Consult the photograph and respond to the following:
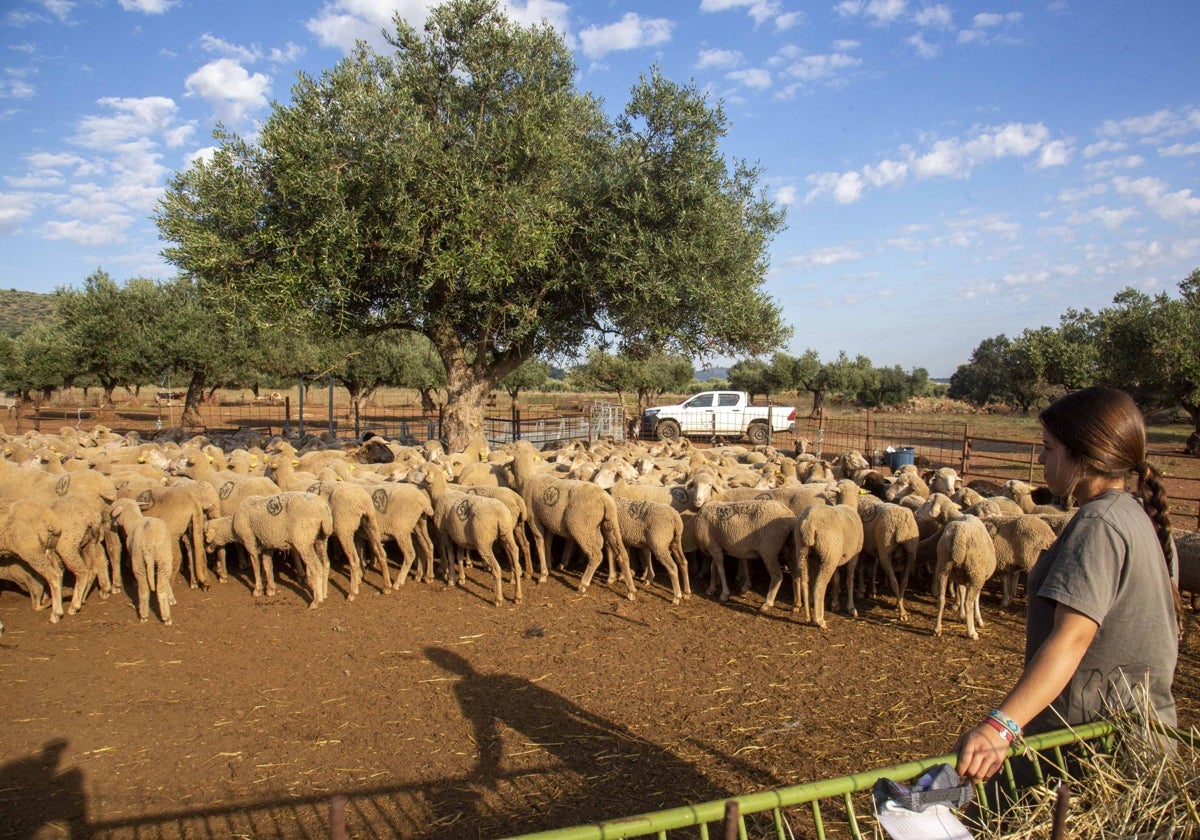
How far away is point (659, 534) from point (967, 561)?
334 centimetres

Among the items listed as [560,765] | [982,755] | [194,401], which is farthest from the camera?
[194,401]

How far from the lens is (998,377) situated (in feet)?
202

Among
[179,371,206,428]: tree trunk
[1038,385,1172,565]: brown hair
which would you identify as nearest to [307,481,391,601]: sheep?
[1038,385,1172,565]: brown hair

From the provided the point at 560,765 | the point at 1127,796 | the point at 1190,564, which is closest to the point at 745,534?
the point at 560,765

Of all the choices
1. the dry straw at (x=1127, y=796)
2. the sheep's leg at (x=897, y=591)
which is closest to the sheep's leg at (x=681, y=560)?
the sheep's leg at (x=897, y=591)

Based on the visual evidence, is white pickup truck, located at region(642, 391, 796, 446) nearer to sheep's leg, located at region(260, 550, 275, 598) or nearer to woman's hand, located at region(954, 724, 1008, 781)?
sheep's leg, located at region(260, 550, 275, 598)

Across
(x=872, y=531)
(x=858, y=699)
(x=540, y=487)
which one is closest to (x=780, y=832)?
(x=858, y=699)

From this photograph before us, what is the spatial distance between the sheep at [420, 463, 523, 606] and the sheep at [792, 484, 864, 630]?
3.25 meters

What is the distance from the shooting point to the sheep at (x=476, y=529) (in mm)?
8727

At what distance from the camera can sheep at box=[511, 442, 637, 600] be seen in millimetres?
9008

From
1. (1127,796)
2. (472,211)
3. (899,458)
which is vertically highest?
(472,211)

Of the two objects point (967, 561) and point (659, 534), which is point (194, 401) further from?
point (967, 561)

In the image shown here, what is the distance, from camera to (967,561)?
23.9 feet

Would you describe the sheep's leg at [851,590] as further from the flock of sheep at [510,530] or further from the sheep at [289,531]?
the sheep at [289,531]
